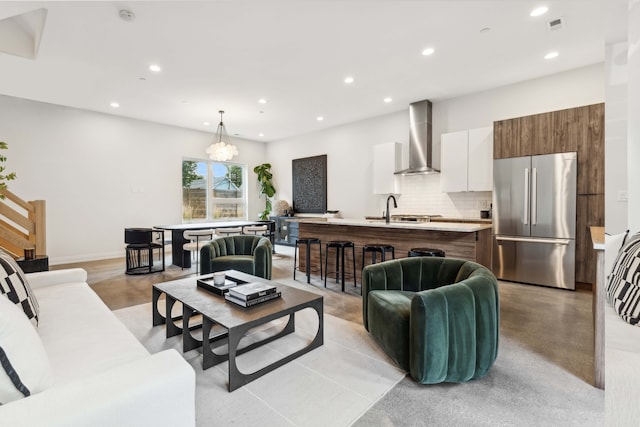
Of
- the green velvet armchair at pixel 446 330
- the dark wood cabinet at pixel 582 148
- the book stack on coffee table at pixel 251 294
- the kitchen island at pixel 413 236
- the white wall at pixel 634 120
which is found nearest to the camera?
the green velvet armchair at pixel 446 330

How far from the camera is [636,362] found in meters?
0.99

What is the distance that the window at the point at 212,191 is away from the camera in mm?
7586

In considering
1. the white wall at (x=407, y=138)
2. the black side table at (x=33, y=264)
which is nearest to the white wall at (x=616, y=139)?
the white wall at (x=407, y=138)

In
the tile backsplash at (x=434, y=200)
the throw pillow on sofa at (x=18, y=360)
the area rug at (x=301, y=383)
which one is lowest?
the area rug at (x=301, y=383)

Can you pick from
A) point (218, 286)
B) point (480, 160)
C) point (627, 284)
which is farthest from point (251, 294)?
point (480, 160)

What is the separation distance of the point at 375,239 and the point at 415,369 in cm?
240

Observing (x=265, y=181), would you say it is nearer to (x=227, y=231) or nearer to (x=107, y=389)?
(x=227, y=231)

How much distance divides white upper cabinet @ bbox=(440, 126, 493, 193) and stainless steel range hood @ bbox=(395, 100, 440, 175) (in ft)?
0.92

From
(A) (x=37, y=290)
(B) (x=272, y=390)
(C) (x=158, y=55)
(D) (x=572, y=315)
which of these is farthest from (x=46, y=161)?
(D) (x=572, y=315)

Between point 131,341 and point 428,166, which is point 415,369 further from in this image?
point 428,166

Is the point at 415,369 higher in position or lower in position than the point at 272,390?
higher

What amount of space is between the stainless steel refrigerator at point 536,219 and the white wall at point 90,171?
262 inches

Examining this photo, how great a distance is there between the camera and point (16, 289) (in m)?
1.69

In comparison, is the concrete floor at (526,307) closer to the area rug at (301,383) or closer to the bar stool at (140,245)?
the bar stool at (140,245)
